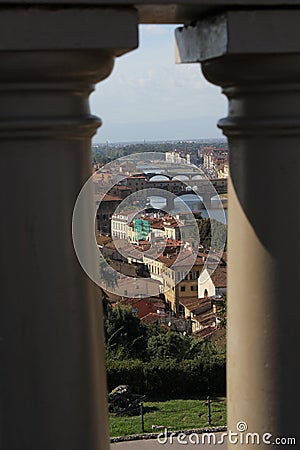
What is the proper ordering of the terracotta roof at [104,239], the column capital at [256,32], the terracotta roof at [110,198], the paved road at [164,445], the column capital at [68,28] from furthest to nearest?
the paved road at [164,445] < the terracotta roof at [104,239] < the terracotta roof at [110,198] < the column capital at [256,32] < the column capital at [68,28]

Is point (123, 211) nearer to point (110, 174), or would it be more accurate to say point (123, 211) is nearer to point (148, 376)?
point (110, 174)

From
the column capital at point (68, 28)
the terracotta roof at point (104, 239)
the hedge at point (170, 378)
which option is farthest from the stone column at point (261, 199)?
the hedge at point (170, 378)

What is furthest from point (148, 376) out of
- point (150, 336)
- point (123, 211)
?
point (123, 211)

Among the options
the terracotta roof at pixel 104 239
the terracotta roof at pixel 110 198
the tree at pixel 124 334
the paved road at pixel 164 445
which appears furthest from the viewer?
the tree at pixel 124 334

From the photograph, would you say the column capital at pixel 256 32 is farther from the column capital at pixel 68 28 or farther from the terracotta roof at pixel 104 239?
the terracotta roof at pixel 104 239

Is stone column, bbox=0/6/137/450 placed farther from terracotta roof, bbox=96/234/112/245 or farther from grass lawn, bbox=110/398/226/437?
grass lawn, bbox=110/398/226/437

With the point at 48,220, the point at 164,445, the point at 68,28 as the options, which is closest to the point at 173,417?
the point at 164,445

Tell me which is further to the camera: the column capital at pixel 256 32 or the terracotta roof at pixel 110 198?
the terracotta roof at pixel 110 198

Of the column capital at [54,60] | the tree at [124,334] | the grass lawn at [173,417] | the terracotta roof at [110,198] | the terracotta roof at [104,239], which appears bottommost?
the grass lawn at [173,417]
